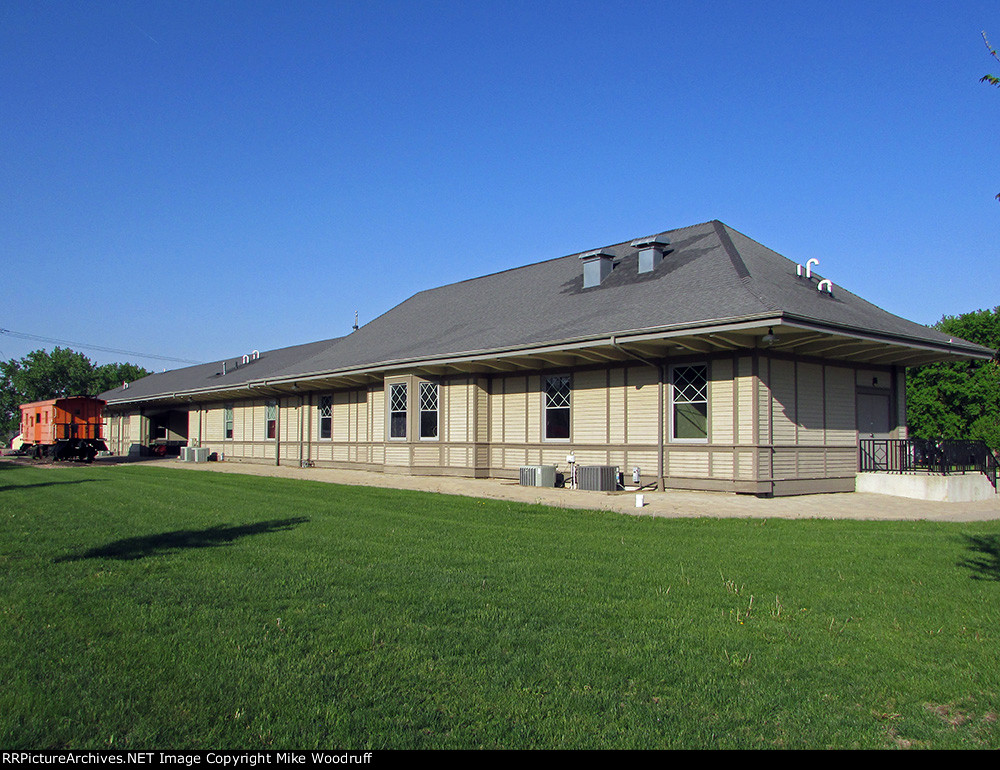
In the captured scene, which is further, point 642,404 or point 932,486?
point 642,404

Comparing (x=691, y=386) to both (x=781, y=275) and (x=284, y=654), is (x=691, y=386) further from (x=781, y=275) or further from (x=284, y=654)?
(x=284, y=654)

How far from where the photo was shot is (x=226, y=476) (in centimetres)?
2272

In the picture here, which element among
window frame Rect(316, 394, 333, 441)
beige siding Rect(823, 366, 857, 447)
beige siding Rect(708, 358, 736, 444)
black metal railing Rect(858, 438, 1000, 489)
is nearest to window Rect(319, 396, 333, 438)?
window frame Rect(316, 394, 333, 441)

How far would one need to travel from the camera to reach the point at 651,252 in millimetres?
20562

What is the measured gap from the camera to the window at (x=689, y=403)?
16.5m

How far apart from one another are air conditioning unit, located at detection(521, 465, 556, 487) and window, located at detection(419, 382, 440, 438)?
436 cm

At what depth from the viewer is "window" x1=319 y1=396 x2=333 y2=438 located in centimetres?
2797

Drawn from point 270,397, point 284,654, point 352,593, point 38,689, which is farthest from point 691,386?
point 270,397

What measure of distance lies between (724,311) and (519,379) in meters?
6.96

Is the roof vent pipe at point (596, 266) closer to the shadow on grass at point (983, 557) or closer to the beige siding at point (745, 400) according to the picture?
the beige siding at point (745, 400)

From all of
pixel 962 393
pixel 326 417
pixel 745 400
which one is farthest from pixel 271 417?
pixel 962 393

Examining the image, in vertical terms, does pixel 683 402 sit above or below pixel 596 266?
below

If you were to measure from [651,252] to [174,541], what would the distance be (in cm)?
1504

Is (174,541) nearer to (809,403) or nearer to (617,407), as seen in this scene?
(617,407)
